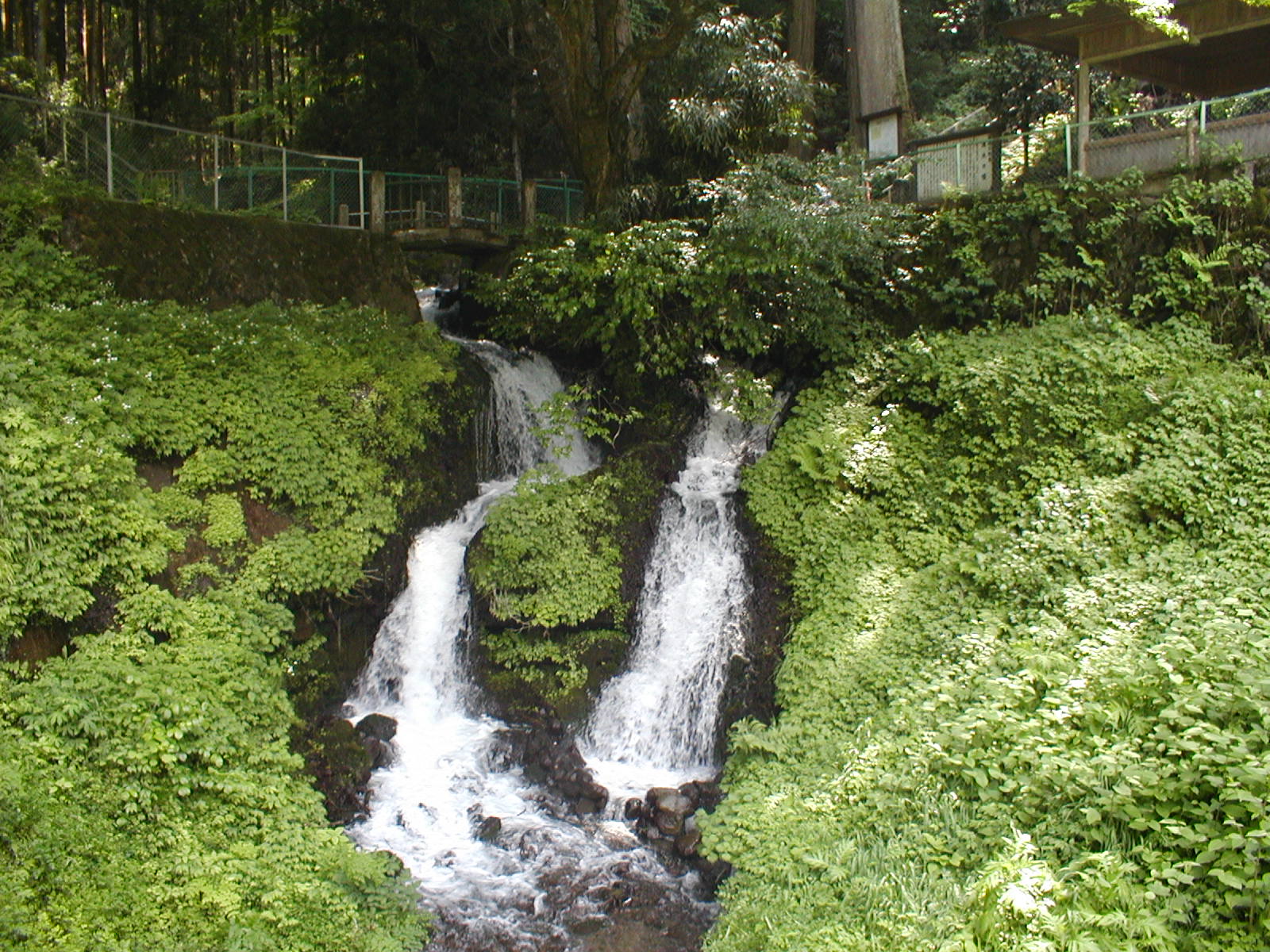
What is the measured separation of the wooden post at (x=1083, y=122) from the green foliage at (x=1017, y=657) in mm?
2946

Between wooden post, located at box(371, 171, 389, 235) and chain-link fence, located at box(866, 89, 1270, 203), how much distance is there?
7430mm

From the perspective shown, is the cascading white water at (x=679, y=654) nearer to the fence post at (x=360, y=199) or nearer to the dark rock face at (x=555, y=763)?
the dark rock face at (x=555, y=763)

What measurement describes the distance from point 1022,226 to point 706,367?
4501mm

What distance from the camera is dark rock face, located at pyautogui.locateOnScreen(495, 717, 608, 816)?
8.87m

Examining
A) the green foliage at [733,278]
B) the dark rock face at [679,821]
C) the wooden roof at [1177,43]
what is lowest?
the dark rock face at [679,821]

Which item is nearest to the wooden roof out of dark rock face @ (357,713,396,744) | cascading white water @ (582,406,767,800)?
cascading white water @ (582,406,767,800)

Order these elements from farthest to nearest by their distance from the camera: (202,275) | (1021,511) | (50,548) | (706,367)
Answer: (706,367) < (202,275) < (1021,511) < (50,548)

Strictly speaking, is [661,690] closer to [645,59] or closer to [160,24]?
[645,59]

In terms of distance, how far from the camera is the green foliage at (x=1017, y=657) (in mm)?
5055

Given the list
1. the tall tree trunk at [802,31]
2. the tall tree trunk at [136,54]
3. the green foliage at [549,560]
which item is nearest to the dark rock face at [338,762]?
the green foliage at [549,560]

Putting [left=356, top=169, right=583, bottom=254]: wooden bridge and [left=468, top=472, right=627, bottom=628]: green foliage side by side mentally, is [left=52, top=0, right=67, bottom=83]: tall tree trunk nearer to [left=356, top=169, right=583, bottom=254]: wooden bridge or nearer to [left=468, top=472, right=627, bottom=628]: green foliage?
[left=356, top=169, right=583, bottom=254]: wooden bridge

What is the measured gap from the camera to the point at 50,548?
7.75m

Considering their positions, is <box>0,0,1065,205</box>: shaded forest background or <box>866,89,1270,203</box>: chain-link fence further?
<box>0,0,1065,205</box>: shaded forest background

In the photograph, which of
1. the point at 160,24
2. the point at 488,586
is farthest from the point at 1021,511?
the point at 160,24
